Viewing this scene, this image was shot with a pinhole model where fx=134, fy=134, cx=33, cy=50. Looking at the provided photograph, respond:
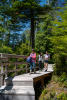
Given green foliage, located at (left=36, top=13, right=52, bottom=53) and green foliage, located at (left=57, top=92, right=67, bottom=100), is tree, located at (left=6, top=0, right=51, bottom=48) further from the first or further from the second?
green foliage, located at (left=57, top=92, right=67, bottom=100)

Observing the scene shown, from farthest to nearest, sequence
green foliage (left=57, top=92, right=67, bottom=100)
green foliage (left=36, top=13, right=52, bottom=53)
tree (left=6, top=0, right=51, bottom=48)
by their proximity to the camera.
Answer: green foliage (left=36, top=13, right=52, bottom=53) < tree (left=6, top=0, right=51, bottom=48) < green foliage (left=57, top=92, right=67, bottom=100)

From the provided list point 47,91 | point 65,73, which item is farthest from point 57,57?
point 47,91

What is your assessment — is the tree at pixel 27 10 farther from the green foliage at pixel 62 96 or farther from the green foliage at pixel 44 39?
the green foliage at pixel 62 96

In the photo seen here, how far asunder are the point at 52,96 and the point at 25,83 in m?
1.38

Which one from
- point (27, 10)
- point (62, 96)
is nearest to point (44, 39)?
point (27, 10)

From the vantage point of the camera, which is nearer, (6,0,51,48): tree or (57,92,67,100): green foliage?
(57,92,67,100): green foliage

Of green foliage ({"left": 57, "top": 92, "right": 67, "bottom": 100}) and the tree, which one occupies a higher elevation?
the tree

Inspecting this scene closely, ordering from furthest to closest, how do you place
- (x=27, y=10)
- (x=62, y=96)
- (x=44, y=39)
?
(x=44, y=39)
(x=27, y=10)
(x=62, y=96)

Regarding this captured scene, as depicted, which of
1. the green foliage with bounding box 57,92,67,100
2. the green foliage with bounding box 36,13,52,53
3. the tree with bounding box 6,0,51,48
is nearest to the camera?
the green foliage with bounding box 57,92,67,100

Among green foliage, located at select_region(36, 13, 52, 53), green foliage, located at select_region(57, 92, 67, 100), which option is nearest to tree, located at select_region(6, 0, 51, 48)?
green foliage, located at select_region(36, 13, 52, 53)

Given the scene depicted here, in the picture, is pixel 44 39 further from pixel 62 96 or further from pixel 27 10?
pixel 62 96

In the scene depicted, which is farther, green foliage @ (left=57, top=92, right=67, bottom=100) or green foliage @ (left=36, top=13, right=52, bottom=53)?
green foliage @ (left=36, top=13, right=52, bottom=53)

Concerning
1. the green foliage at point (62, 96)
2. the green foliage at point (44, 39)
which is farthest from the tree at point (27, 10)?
the green foliage at point (62, 96)

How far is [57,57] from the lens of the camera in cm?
862
